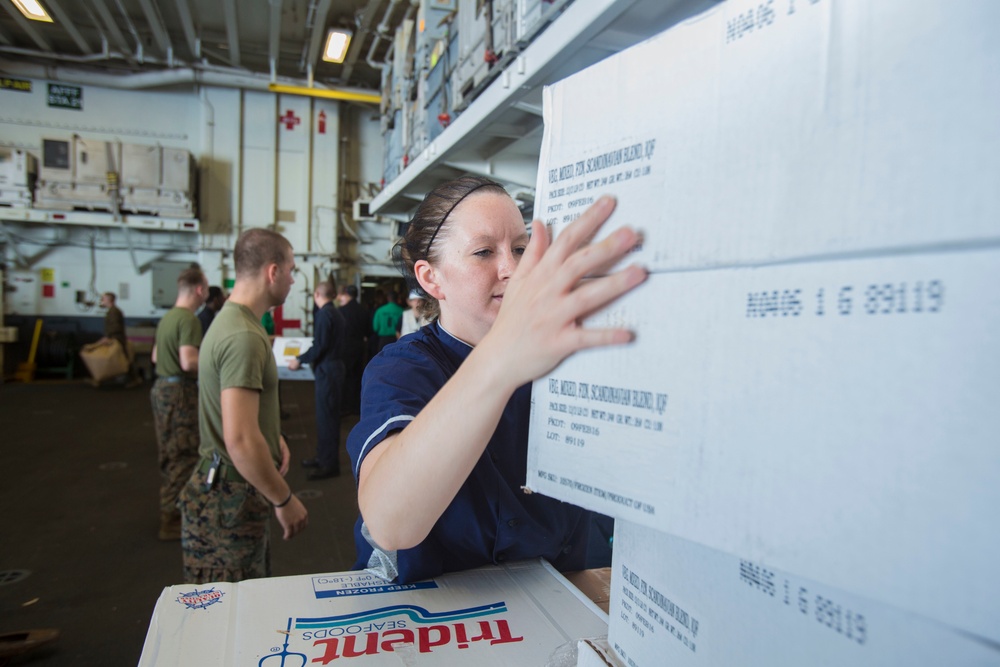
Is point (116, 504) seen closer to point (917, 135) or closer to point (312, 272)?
point (917, 135)

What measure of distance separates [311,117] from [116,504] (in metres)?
7.14

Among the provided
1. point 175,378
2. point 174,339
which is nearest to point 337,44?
point 174,339

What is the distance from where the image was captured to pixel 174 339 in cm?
334

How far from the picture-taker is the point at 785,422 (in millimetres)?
436

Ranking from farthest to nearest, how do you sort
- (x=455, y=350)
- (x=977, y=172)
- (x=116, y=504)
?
(x=116, y=504) → (x=455, y=350) → (x=977, y=172)

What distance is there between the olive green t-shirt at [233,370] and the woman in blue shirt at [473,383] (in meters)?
0.68

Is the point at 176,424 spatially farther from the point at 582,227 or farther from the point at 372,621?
the point at 582,227

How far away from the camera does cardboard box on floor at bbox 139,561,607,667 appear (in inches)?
33.2

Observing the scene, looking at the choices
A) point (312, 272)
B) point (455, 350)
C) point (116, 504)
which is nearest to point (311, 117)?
point (312, 272)

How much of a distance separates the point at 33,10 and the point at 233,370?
7784 mm

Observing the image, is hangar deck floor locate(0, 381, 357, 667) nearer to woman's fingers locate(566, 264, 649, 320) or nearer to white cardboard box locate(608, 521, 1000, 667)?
white cardboard box locate(608, 521, 1000, 667)

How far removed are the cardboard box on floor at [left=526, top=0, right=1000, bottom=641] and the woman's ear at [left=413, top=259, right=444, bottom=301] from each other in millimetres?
654

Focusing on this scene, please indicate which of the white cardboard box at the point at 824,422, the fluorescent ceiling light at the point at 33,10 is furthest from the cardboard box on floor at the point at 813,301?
the fluorescent ceiling light at the point at 33,10

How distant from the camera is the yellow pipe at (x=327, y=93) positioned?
8633 mm
